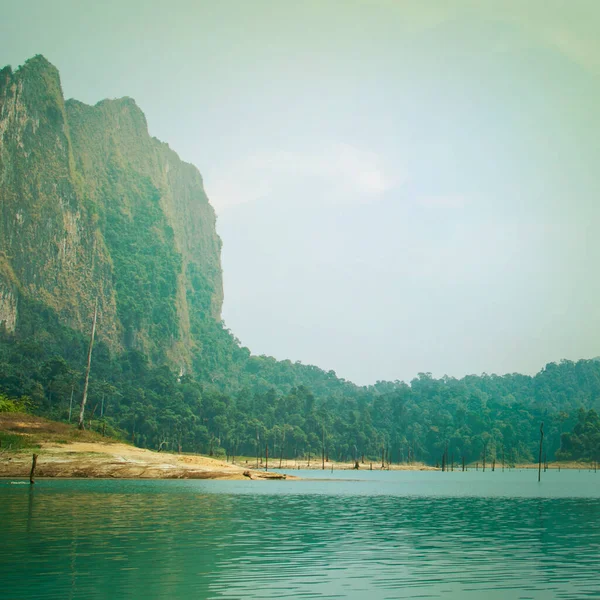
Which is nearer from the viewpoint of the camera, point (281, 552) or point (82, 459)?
point (281, 552)

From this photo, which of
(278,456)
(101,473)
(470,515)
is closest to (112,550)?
(470,515)

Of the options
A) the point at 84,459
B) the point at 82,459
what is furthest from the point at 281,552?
the point at 84,459

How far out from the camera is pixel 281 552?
2248cm

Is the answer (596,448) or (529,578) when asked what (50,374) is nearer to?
(529,578)

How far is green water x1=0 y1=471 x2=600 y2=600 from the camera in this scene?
16.7m

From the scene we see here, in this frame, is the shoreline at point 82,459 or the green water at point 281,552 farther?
the shoreline at point 82,459

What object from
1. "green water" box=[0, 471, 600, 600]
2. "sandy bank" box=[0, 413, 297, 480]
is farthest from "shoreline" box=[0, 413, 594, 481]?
"green water" box=[0, 471, 600, 600]

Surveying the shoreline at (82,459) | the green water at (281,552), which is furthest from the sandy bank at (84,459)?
the green water at (281,552)

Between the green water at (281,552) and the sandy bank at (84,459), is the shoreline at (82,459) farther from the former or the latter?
the green water at (281,552)

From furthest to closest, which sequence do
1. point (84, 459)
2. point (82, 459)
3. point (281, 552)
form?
point (84, 459)
point (82, 459)
point (281, 552)

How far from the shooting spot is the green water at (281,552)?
16703 mm

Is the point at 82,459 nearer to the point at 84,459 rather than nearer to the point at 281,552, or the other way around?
the point at 84,459

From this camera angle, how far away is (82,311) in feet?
614

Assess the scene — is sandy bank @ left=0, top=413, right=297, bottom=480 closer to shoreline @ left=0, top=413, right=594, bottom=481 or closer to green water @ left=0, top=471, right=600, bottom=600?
shoreline @ left=0, top=413, right=594, bottom=481
